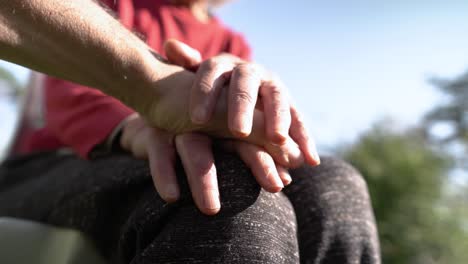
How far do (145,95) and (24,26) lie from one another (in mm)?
188

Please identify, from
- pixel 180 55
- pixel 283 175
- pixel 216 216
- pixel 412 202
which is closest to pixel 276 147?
pixel 283 175

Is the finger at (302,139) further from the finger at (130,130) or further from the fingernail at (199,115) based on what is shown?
the finger at (130,130)

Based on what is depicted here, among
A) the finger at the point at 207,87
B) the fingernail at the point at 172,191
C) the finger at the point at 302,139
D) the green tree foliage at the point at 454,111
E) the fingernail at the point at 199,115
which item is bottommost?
the green tree foliage at the point at 454,111

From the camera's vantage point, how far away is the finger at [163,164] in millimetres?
582

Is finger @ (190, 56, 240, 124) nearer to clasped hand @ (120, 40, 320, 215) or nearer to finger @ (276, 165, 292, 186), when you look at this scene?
clasped hand @ (120, 40, 320, 215)

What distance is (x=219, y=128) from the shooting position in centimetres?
64

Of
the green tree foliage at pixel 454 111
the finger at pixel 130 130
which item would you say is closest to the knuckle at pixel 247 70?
the finger at pixel 130 130

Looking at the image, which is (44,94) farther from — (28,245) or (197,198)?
(197,198)

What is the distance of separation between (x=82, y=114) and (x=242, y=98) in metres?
0.49

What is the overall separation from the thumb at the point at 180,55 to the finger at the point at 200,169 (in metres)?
0.16

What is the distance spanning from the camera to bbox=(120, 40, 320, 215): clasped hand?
1.93ft

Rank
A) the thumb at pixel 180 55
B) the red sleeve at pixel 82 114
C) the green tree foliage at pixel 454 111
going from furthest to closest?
the green tree foliage at pixel 454 111, the red sleeve at pixel 82 114, the thumb at pixel 180 55

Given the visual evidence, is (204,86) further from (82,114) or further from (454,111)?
(454,111)

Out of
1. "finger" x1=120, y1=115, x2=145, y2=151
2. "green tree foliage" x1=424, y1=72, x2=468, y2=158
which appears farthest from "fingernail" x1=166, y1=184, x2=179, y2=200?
"green tree foliage" x1=424, y1=72, x2=468, y2=158
